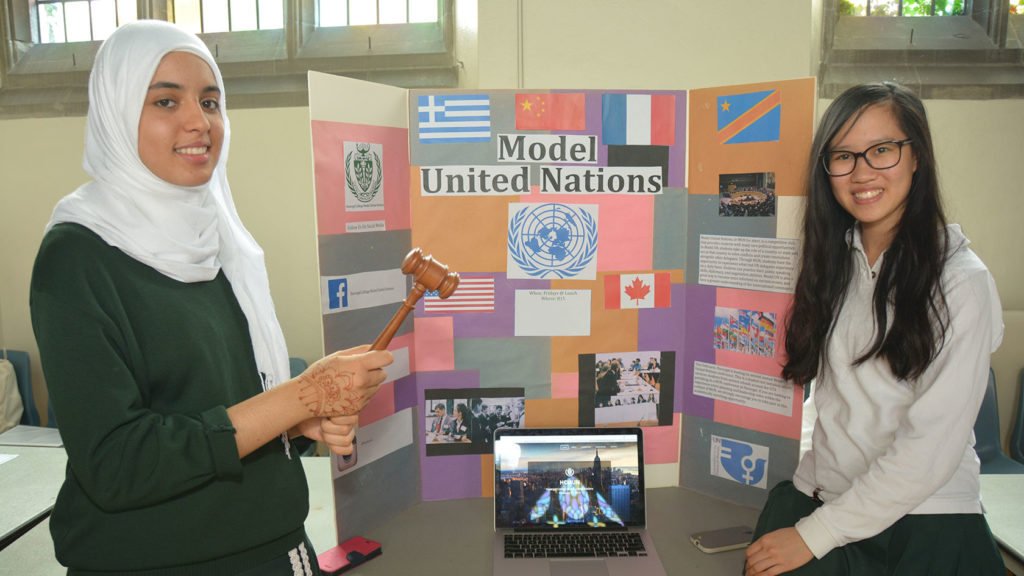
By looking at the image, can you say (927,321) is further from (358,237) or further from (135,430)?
(135,430)

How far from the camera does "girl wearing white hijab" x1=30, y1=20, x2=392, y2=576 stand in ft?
3.42

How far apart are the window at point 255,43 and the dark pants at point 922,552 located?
3.38m

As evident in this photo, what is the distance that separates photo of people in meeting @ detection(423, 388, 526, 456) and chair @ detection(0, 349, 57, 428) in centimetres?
342

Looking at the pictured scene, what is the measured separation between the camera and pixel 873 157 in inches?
60.3

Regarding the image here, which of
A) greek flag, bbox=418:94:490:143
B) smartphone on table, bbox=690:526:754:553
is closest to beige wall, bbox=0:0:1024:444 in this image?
greek flag, bbox=418:94:490:143

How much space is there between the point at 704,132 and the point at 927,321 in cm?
88

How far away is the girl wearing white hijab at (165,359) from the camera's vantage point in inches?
41.0

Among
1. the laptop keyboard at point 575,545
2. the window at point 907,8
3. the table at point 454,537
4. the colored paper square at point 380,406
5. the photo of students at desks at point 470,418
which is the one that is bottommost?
the table at point 454,537

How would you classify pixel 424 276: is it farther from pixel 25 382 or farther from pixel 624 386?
pixel 25 382

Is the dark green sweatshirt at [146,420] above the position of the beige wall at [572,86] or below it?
below

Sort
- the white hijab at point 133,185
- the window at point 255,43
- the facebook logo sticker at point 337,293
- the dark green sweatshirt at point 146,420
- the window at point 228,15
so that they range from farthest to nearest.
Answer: the window at point 228,15, the window at point 255,43, the facebook logo sticker at point 337,293, the white hijab at point 133,185, the dark green sweatshirt at point 146,420

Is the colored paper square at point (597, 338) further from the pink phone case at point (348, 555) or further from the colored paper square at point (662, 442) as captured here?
the pink phone case at point (348, 555)

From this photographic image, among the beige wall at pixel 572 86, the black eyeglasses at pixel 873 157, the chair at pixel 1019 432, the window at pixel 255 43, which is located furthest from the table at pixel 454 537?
the window at pixel 255 43

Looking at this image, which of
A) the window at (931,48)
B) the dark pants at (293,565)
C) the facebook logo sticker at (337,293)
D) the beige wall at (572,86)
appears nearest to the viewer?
the dark pants at (293,565)
